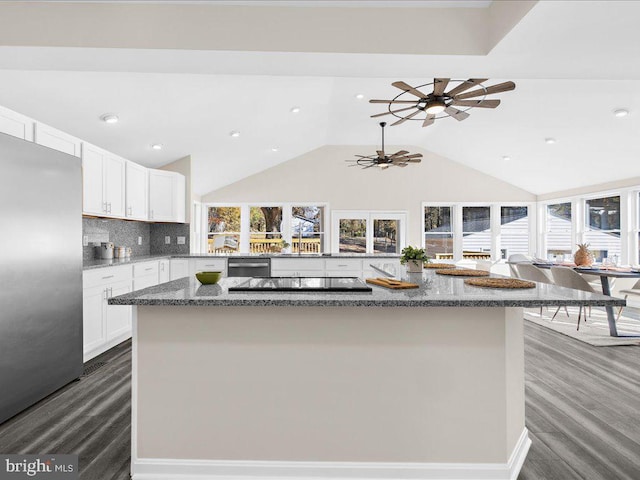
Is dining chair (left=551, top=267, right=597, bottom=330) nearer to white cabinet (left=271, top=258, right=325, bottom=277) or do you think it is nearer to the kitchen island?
white cabinet (left=271, top=258, right=325, bottom=277)

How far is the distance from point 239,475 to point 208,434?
0.25m

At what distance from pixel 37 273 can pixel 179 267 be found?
9.06ft

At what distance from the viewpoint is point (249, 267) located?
534cm

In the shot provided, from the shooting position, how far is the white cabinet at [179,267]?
531cm

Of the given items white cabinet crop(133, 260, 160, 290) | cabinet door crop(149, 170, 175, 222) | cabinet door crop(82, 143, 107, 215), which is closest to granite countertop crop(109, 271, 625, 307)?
cabinet door crop(82, 143, 107, 215)

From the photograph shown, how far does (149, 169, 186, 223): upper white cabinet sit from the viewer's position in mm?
5297

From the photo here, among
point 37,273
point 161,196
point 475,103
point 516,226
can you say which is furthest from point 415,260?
point 516,226

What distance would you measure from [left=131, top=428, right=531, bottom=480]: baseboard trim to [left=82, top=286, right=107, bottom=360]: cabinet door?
1.96 metres

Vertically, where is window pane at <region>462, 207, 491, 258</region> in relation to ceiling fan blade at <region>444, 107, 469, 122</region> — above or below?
below

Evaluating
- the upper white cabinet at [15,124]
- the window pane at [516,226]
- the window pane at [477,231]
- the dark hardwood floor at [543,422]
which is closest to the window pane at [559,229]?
the window pane at [516,226]

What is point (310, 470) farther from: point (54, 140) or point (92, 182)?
point (92, 182)

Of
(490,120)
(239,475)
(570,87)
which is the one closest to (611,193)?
(490,120)

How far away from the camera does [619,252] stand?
6.36 m

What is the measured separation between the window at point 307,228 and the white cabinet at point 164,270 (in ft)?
11.3
